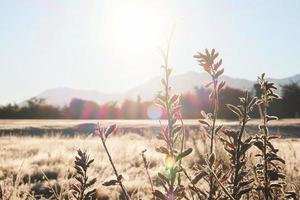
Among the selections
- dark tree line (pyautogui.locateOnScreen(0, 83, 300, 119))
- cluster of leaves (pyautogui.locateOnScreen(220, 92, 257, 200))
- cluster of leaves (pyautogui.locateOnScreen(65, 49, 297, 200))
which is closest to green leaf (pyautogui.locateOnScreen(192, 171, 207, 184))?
cluster of leaves (pyautogui.locateOnScreen(65, 49, 297, 200))

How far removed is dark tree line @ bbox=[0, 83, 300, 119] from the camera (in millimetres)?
39812

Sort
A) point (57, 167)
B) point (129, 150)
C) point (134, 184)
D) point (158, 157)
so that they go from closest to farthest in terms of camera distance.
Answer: point (134, 184) → point (57, 167) → point (158, 157) → point (129, 150)

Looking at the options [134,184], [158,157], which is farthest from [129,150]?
[134,184]

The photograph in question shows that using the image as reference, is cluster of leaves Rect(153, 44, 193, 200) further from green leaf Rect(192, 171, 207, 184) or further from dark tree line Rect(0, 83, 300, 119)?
dark tree line Rect(0, 83, 300, 119)

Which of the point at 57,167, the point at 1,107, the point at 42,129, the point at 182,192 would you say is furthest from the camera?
the point at 1,107

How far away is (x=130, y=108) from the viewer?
46906 mm

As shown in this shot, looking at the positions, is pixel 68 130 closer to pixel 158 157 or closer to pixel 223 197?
pixel 158 157

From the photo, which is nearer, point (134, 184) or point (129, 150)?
point (134, 184)

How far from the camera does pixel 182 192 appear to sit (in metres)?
1.28

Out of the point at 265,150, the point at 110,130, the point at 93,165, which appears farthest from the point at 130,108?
the point at 110,130

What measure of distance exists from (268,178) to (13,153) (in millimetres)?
11315

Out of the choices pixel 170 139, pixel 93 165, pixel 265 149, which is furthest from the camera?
pixel 93 165

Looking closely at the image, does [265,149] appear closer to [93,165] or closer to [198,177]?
[198,177]

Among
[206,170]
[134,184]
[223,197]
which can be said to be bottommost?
[134,184]
